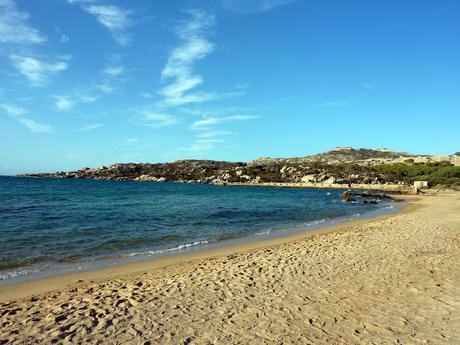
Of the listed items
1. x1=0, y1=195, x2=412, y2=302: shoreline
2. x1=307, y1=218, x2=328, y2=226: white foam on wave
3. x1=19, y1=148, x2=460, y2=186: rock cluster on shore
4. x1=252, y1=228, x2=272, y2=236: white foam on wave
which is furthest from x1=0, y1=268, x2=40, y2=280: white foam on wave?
x1=19, y1=148, x2=460, y2=186: rock cluster on shore

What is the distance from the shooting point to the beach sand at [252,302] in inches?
248

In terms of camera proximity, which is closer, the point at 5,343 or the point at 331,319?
the point at 5,343

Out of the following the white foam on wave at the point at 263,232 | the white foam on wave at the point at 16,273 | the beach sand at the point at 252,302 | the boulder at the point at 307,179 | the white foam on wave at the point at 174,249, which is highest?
the boulder at the point at 307,179

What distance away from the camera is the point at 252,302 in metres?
7.98

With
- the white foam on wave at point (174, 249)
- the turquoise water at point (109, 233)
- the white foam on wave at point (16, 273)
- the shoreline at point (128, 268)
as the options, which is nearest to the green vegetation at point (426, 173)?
the turquoise water at point (109, 233)

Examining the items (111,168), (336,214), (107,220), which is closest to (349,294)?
(107,220)

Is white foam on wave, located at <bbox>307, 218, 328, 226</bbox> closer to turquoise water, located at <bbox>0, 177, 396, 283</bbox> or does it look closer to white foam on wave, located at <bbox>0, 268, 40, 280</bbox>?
turquoise water, located at <bbox>0, 177, 396, 283</bbox>

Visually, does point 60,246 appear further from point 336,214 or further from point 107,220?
point 336,214

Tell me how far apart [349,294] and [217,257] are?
241 inches

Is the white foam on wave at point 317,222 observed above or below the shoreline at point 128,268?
below

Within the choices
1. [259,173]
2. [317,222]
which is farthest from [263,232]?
[259,173]

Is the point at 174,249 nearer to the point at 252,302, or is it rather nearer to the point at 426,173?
the point at 252,302

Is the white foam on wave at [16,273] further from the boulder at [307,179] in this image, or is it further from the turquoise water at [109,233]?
the boulder at [307,179]

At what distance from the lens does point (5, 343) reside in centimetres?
593
